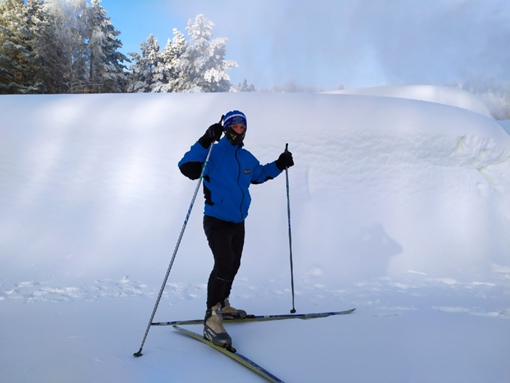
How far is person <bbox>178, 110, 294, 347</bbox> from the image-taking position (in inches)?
130

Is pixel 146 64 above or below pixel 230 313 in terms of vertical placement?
above

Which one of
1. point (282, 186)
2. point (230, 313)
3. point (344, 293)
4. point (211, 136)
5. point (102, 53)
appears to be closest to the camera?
point (211, 136)

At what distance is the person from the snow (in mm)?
430

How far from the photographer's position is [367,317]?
156 inches

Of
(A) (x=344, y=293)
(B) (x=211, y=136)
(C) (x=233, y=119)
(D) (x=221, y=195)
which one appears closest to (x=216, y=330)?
(D) (x=221, y=195)

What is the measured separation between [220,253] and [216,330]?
604 mm

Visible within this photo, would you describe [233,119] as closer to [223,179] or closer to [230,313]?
[223,179]

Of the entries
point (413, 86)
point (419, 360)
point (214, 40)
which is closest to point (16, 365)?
point (419, 360)

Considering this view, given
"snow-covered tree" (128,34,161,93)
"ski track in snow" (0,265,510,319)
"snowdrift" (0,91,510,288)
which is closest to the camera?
"ski track in snow" (0,265,510,319)

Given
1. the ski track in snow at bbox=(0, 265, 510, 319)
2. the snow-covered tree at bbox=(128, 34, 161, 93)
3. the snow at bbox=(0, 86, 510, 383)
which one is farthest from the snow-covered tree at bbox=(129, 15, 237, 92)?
the ski track in snow at bbox=(0, 265, 510, 319)

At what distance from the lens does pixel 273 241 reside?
6.93 metres

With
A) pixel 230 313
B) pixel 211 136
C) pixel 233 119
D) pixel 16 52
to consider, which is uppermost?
pixel 16 52

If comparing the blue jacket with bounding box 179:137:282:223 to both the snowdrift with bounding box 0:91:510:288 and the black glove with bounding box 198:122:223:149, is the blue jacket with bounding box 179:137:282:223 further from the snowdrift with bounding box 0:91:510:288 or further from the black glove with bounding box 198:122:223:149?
the snowdrift with bounding box 0:91:510:288

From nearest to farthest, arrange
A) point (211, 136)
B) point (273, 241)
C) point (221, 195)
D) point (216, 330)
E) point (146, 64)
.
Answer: point (216, 330)
point (211, 136)
point (221, 195)
point (273, 241)
point (146, 64)
